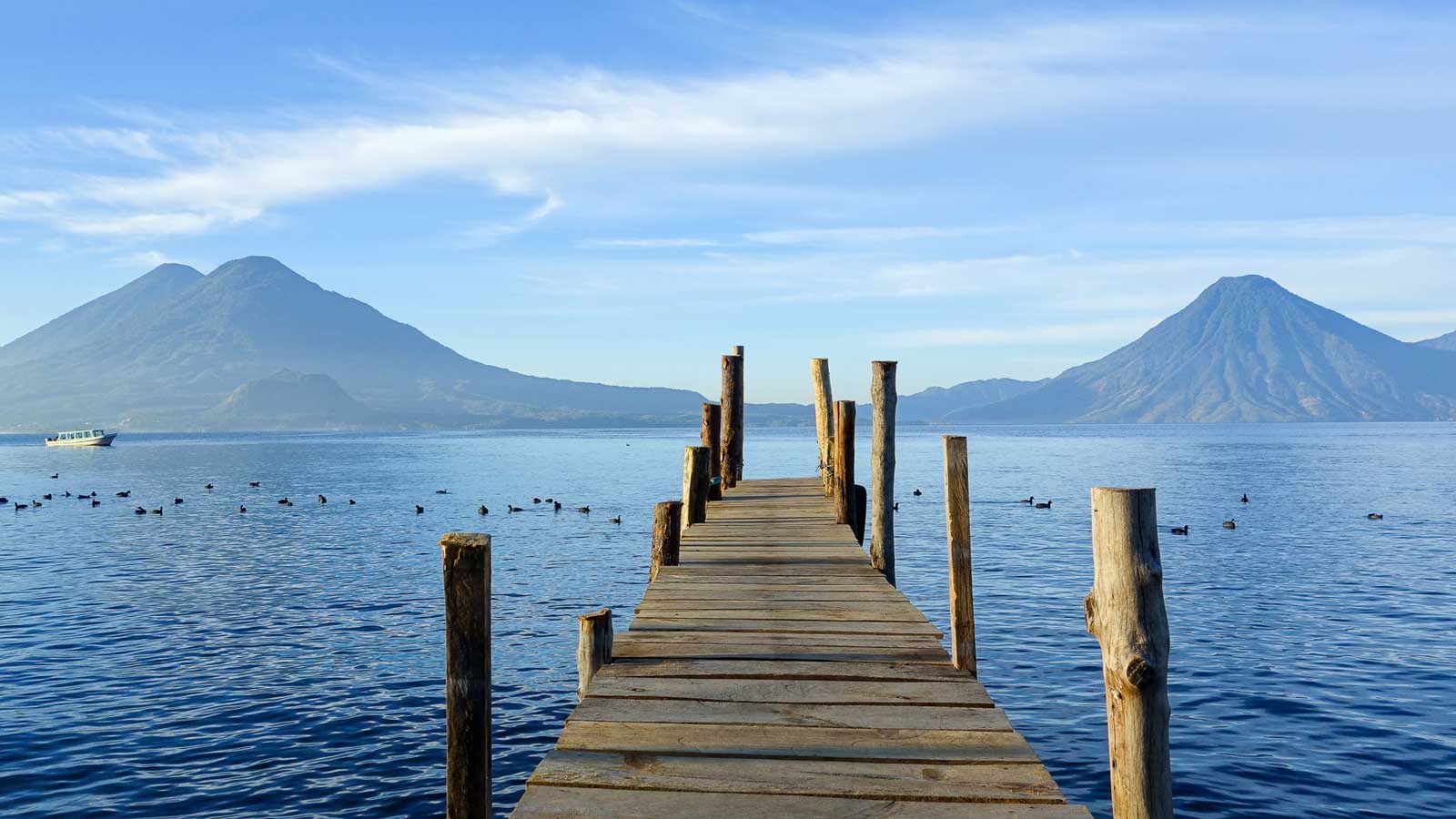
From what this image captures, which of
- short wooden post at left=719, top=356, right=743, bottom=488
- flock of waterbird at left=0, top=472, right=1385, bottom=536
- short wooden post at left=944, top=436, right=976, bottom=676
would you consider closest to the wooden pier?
short wooden post at left=944, top=436, right=976, bottom=676

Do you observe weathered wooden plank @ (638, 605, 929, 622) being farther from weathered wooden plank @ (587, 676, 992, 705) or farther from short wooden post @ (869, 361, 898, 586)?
short wooden post @ (869, 361, 898, 586)

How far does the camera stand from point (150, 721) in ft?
43.8

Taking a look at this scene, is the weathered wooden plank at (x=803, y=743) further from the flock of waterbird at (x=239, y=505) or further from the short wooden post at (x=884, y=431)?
the flock of waterbird at (x=239, y=505)

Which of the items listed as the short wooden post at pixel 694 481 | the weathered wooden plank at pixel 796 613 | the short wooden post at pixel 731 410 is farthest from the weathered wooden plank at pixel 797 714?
the short wooden post at pixel 731 410

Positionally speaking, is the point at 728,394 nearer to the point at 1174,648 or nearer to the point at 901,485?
the point at 1174,648

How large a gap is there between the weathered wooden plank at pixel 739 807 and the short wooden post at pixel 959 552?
2458 mm

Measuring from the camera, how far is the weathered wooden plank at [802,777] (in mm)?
4891

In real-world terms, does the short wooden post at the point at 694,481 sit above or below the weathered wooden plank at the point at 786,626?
above

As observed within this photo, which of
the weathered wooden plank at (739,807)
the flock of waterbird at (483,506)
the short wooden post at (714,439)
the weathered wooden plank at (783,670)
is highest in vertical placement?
the short wooden post at (714,439)

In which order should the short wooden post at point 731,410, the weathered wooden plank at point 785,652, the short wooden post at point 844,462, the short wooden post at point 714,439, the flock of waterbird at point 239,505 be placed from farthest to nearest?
the flock of waterbird at point 239,505 < the short wooden post at point 731,410 < the short wooden post at point 714,439 < the short wooden post at point 844,462 < the weathered wooden plank at point 785,652

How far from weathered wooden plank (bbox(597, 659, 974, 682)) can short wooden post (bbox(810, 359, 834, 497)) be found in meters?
11.3

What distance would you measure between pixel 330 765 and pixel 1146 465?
8821 cm

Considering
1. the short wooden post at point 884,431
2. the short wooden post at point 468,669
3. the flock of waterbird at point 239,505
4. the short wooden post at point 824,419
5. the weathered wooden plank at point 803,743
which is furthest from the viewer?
the flock of waterbird at point 239,505

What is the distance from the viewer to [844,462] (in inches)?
622
